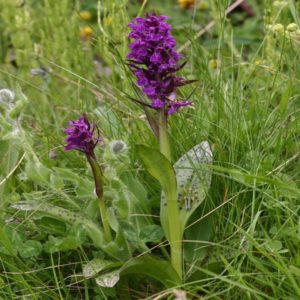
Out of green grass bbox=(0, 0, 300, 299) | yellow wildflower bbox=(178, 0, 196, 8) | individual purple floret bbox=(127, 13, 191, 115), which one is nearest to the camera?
individual purple floret bbox=(127, 13, 191, 115)

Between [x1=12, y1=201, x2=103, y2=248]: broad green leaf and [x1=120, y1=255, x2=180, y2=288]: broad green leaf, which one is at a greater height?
[x1=12, y1=201, x2=103, y2=248]: broad green leaf

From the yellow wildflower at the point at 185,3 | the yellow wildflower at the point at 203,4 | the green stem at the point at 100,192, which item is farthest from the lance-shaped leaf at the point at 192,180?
the yellow wildflower at the point at 203,4

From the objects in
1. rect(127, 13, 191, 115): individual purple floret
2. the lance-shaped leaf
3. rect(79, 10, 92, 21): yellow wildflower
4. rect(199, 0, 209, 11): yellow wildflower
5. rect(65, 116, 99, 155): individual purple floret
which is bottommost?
rect(79, 10, 92, 21): yellow wildflower

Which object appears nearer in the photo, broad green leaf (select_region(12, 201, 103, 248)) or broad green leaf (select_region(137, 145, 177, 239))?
broad green leaf (select_region(137, 145, 177, 239))

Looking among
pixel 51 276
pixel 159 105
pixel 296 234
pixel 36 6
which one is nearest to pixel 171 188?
pixel 159 105

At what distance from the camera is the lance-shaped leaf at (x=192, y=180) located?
1537mm

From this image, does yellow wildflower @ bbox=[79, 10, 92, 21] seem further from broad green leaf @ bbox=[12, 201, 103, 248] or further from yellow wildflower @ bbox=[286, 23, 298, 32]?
broad green leaf @ bbox=[12, 201, 103, 248]

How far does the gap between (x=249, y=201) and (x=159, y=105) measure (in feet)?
1.31

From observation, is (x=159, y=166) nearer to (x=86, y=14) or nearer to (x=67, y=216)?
(x=67, y=216)

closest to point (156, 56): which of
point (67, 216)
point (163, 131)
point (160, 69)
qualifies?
point (160, 69)

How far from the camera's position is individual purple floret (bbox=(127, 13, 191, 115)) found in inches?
53.6

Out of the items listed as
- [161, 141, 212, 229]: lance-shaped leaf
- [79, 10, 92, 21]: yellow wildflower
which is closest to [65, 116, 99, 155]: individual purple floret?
[161, 141, 212, 229]: lance-shaped leaf

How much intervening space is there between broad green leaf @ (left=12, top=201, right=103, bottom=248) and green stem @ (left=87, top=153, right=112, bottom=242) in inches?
0.9

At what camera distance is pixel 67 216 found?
156 cm
